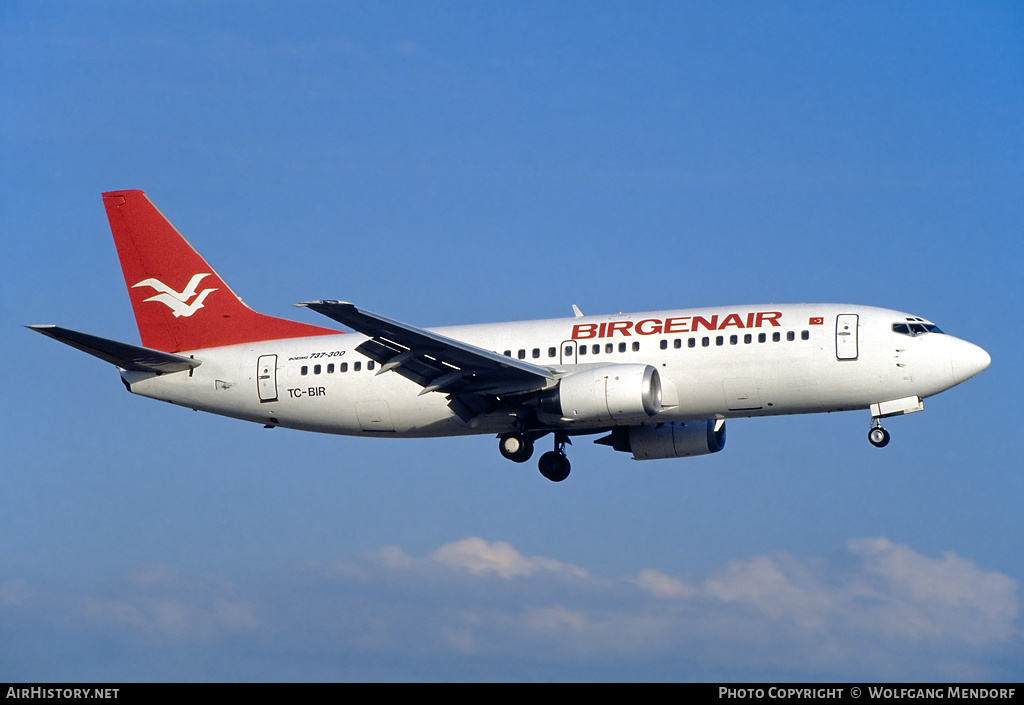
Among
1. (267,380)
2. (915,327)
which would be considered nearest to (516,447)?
(267,380)

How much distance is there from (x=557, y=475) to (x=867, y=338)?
11862 mm

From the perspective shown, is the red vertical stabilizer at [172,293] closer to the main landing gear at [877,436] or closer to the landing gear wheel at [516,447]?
the landing gear wheel at [516,447]

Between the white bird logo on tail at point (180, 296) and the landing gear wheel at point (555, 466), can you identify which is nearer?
the landing gear wheel at point (555, 466)

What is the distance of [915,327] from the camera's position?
145 feet

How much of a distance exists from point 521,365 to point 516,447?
4108mm

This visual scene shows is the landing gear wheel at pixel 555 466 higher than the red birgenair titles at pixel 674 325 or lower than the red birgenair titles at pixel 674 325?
lower

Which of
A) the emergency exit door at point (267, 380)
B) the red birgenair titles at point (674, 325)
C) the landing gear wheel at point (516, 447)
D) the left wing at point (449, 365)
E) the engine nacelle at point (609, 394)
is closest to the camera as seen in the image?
the left wing at point (449, 365)

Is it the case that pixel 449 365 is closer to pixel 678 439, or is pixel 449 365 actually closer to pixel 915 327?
pixel 678 439

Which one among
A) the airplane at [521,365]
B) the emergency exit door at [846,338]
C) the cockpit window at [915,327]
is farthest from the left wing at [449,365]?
the cockpit window at [915,327]

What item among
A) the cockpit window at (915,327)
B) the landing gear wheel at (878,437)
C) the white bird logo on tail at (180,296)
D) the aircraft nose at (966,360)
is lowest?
the landing gear wheel at (878,437)

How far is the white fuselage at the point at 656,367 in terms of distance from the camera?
4378 cm

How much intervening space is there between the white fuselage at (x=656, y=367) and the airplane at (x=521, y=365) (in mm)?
45
